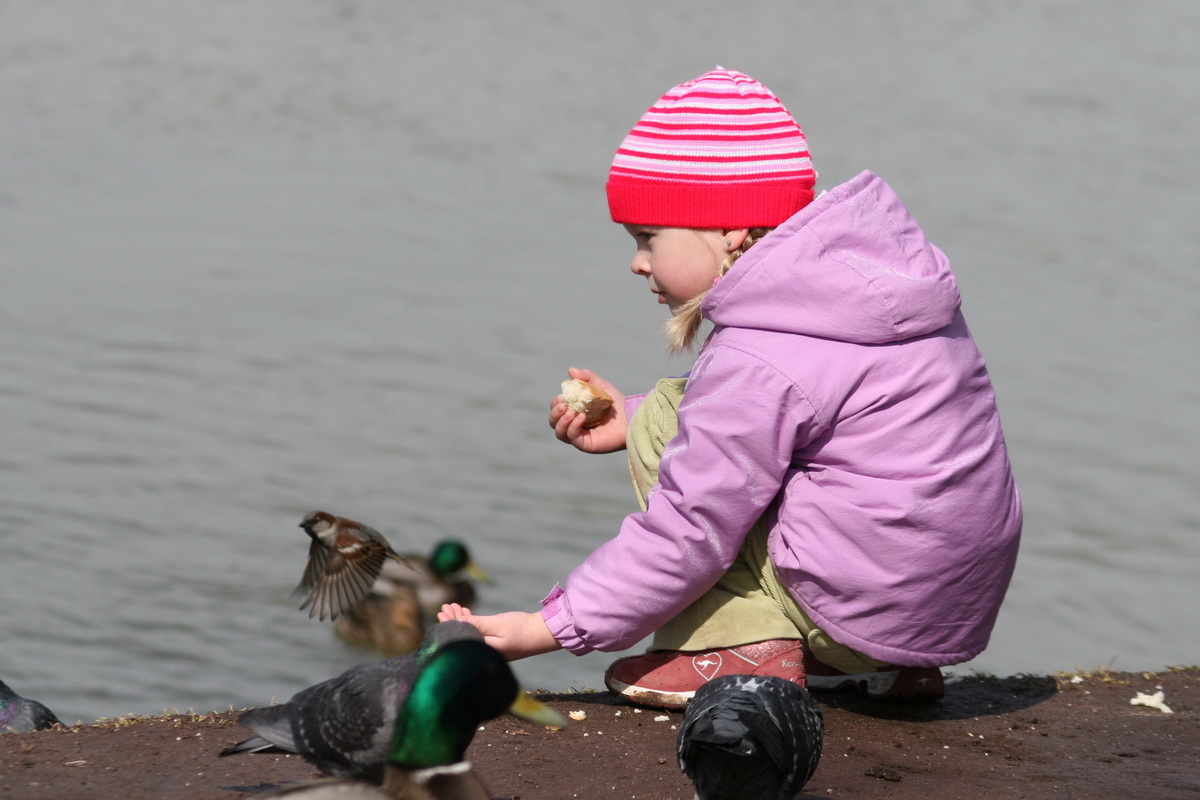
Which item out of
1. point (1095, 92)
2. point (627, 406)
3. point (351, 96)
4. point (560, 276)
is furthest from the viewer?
point (1095, 92)

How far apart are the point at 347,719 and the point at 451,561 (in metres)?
4.50

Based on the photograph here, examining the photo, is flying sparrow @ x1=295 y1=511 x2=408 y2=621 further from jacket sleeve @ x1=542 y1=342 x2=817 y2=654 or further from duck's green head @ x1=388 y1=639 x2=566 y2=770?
duck's green head @ x1=388 y1=639 x2=566 y2=770

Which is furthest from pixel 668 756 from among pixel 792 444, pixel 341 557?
pixel 341 557

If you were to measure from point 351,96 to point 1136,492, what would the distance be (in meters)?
10.3

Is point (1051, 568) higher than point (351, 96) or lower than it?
lower

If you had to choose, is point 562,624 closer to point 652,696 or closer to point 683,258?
point 652,696

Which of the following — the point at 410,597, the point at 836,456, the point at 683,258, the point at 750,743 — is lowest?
the point at 410,597

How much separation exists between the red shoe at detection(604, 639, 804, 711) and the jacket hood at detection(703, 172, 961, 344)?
820mm

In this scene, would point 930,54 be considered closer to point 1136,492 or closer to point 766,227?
point 1136,492

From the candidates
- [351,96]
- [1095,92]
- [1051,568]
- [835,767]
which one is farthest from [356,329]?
[1095,92]

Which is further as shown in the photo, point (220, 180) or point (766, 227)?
point (220, 180)

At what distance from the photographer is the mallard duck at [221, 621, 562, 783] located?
2.68 metres

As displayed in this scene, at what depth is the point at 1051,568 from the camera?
8641 mm

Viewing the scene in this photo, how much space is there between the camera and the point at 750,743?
9.52 feet
